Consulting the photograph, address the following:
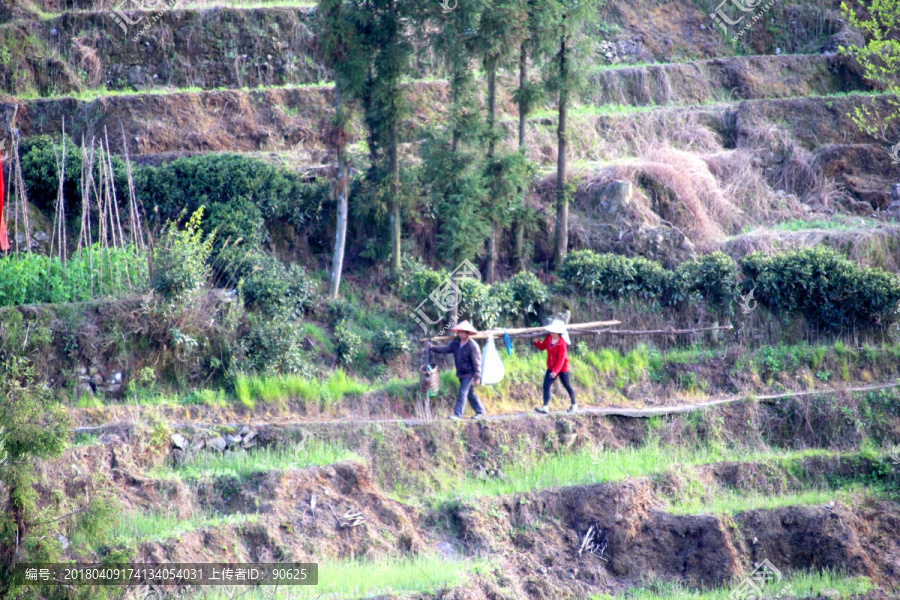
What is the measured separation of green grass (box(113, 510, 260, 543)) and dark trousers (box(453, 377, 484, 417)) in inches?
155

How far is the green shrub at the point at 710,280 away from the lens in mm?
16891

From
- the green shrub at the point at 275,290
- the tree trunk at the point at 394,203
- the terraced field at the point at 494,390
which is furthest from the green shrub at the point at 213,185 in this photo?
the tree trunk at the point at 394,203

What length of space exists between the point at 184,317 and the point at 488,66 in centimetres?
753

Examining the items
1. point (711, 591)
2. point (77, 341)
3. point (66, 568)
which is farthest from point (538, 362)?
point (66, 568)

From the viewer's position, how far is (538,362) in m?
15.7

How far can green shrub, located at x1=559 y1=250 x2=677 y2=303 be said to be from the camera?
55.2 ft

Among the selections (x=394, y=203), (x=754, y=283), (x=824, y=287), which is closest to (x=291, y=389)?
(x=394, y=203)

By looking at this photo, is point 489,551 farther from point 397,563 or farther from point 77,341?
point 77,341

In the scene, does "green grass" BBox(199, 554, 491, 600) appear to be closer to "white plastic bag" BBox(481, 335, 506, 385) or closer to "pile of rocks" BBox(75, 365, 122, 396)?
"white plastic bag" BBox(481, 335, 506, 385)

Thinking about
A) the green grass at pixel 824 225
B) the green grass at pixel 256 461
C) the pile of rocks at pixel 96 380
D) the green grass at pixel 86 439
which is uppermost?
the green grass at pixel 824 225

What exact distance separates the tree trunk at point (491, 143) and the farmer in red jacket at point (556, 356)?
3027mm

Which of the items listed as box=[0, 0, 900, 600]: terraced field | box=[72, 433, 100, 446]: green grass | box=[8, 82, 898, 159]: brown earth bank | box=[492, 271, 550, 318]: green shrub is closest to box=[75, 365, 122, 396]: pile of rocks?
box=[0, 0, 900, 600]: terraced field

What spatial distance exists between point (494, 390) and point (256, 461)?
4521mm

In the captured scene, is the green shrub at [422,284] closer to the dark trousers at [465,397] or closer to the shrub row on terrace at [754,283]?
the dark trousers at [465,397]
